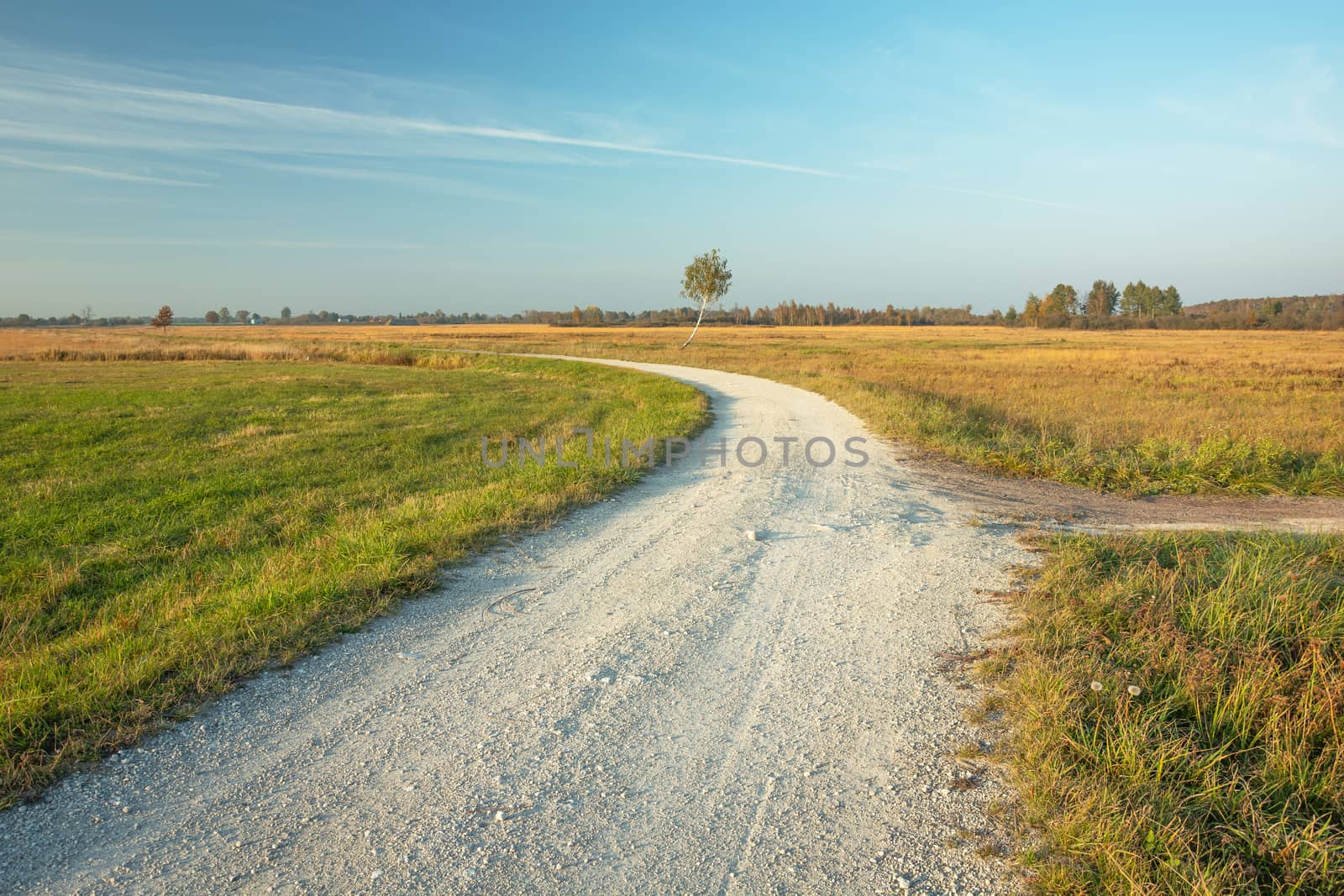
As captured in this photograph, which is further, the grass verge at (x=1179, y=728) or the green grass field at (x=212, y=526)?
the green grass field at (x=212, y=526)

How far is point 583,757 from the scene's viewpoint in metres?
3.60

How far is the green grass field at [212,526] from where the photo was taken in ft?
13.7

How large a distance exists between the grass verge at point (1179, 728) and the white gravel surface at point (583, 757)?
328 millimetres

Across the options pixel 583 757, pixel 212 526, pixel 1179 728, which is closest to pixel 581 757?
pixel 583 757

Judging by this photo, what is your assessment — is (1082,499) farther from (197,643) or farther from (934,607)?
(197,643)

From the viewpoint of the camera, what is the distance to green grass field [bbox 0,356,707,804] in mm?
4172

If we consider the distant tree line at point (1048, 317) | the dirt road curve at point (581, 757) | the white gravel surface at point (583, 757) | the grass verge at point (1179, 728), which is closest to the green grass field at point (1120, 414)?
the grass verge at point (1179, 728)

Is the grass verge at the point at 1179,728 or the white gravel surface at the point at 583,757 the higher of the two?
the grass verge at the point at 1179,728

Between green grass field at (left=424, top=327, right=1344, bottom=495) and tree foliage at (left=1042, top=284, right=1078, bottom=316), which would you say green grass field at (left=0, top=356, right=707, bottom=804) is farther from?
tree foliage at (left=1042, top=284, right=1078, bottom=316)

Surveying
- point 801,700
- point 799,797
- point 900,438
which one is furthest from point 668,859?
point 900,438

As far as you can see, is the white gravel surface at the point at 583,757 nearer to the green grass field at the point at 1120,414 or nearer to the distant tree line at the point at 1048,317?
the green grass field at the point at 1120,414

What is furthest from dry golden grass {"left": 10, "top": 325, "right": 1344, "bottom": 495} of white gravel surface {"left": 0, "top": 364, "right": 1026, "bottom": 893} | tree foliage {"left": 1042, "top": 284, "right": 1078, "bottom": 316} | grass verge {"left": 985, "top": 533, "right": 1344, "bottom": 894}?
tree foliage {"left": 1042, "top": 284, "right": 1078, "bottom": 316}

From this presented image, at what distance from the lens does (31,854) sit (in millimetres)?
2832

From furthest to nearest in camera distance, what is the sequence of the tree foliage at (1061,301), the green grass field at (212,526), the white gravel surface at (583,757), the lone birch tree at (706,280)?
the tree foliage at (1061,301) → the lone birch tree at (706,280) → the green grass field at (212,526) → the white gravel surface at (583,757)
